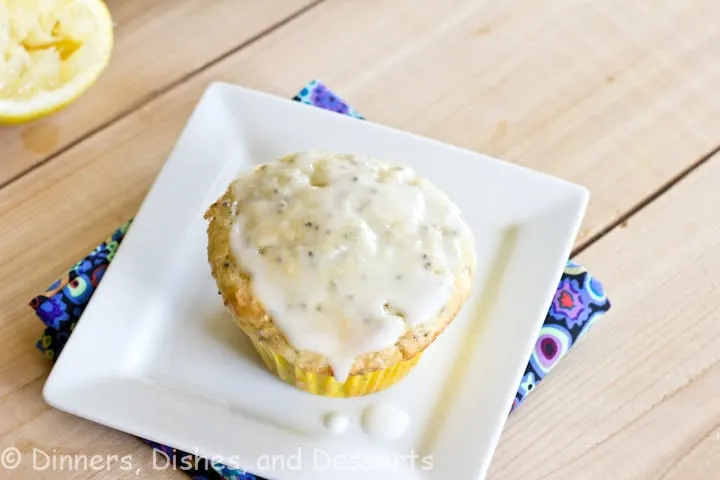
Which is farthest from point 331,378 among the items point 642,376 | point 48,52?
point 48,52

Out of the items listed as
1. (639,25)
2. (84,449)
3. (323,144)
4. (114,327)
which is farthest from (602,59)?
(84,449)

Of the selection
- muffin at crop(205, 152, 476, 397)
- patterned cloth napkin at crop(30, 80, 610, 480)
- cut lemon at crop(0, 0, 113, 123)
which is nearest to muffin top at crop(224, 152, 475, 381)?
muffin at crop(205, 152, 476, 397)

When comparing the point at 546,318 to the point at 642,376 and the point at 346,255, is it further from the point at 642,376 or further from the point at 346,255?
the point at 346,255

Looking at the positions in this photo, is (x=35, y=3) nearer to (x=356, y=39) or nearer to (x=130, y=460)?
(x=356, y=39)

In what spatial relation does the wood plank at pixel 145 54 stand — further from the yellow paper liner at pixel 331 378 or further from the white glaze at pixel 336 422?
the white glaze at pixel 336 422

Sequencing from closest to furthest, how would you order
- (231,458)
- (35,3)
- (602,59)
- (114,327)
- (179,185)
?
(231,458) → (114,327) → (179,185) → (35,3) → (602,59)

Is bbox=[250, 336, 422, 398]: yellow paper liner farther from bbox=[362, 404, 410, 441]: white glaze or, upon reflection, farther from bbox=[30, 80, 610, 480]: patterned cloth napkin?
bbox=[30, 80, 610, 480]: patterned cloth napkin
